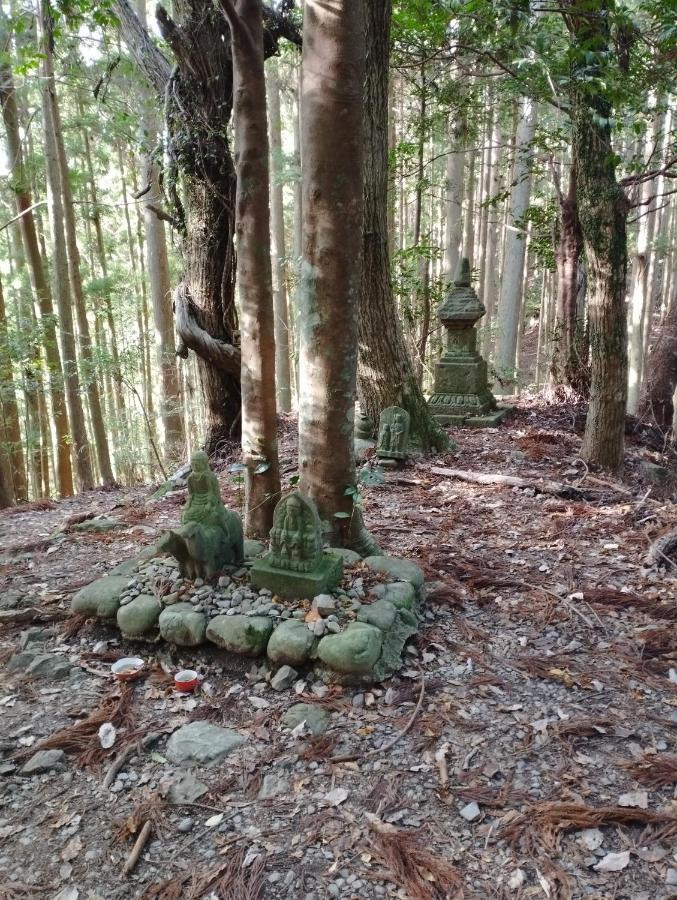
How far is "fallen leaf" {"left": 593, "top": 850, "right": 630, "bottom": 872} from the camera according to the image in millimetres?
1865

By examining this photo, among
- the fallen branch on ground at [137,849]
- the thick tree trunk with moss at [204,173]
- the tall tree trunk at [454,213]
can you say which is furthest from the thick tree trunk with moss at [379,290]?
the tall tree trunk at [454,213]

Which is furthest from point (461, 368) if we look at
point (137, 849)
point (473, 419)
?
point (137, 849)

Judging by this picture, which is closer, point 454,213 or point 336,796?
point 336,796

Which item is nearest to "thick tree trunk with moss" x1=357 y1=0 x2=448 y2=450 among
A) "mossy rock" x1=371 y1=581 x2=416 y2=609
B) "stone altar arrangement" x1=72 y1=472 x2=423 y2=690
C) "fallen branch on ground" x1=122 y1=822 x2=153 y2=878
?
"stone altar arrangement" x1=72 y1=472 x2=423 y2=690

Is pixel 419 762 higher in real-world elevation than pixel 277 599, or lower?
lower

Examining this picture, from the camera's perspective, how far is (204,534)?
3.32m

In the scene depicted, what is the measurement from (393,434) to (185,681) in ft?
13.3

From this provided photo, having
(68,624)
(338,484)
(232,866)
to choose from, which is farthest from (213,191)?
(232,866)

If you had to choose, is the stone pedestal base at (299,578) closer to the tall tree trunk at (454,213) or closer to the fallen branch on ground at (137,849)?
the fallen branch on ground at (137,849)

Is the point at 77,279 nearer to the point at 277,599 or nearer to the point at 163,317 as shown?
the point at 163,317

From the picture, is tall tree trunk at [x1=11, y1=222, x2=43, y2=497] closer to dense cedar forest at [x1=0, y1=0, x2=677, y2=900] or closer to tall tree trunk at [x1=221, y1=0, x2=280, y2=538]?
dense cedar forest at [x1=0, y1=0, x2=677, y2=900]

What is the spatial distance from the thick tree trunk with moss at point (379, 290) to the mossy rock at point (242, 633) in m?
4.31

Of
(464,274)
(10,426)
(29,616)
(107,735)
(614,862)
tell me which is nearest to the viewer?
(614,862)

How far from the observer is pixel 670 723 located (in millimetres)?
2529
